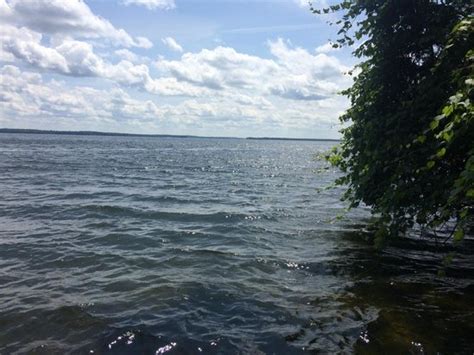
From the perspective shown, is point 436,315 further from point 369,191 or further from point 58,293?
point 58,293

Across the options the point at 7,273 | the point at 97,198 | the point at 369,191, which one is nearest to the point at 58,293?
the point at 7,273

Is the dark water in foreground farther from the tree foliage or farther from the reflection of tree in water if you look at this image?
the tree foliage

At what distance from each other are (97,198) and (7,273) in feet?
42.9

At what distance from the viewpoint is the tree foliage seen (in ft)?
26.0

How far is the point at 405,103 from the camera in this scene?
934cm

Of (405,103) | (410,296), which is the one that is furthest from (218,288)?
(405,103)

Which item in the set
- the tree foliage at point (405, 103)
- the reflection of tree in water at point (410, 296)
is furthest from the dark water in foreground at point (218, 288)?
the tree foliage at point (405, 103)

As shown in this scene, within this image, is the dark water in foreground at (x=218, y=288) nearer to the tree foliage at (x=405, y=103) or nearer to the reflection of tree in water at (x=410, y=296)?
the reflection of tree in water at (x=410, y=296)

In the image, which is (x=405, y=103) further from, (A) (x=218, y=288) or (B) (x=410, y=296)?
(A) (x=218, y=288)

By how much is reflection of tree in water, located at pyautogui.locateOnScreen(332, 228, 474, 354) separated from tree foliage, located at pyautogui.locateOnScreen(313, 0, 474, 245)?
1.61m

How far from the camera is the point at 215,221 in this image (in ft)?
61.0

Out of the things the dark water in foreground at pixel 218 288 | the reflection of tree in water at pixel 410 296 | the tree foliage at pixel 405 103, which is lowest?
the dark water in foreground at pixel 218 288

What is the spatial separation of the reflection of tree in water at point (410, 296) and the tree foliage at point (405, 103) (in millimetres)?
1610

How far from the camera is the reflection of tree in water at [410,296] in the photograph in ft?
24.1
